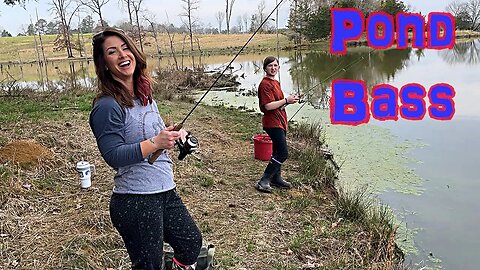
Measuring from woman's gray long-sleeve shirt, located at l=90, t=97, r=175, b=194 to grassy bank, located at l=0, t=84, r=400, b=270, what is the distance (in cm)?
125

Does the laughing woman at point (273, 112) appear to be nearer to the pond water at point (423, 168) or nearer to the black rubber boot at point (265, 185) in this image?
the black rubber boot at point (265, 185)

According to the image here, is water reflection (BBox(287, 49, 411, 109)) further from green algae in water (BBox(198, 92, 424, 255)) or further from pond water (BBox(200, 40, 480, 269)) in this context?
green algae in water (BBox(198, 92, 424, 255))

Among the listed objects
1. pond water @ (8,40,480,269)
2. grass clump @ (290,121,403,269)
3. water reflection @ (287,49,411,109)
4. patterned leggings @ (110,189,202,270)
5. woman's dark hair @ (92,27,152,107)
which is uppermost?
woman's dark hair @ (92,27,152,107)

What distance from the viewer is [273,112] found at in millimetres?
4156

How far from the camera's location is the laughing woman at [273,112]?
4043 mm

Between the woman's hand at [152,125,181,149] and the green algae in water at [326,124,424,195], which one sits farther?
the green algae in water at [326,124,424,195]

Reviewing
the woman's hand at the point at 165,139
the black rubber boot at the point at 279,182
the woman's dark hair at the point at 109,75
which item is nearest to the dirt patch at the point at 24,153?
the black rubber boot at the point at 279,182

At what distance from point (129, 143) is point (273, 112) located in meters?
2.56

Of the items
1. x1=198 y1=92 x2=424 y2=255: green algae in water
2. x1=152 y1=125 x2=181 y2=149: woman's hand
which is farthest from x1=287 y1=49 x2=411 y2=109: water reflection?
x1=152 y1=125 x2=181 y2=149: woman's hand

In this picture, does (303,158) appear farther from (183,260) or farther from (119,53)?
(119,53)

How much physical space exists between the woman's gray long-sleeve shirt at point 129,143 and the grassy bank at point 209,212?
125 centimetres

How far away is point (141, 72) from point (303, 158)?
3838 millimetres

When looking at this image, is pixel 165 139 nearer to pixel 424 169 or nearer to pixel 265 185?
pixel 265 185

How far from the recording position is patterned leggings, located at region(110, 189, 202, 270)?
5.93 feet
